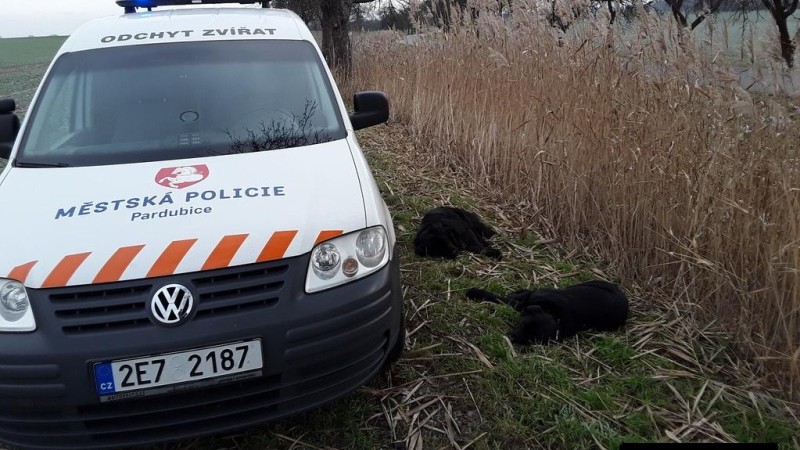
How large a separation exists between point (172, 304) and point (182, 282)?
86 mm

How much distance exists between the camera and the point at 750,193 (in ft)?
10.4

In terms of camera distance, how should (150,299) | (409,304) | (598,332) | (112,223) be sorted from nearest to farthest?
(150,299) → (112,223) → (598,332) → (409,304)

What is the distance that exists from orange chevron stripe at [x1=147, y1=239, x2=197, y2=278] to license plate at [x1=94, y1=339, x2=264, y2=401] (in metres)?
0.30

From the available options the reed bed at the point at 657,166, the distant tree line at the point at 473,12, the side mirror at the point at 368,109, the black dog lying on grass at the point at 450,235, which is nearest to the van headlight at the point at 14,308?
the side mirror at the point at 368,109

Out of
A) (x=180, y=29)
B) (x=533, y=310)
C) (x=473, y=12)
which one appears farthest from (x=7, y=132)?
(x=473, y=12)

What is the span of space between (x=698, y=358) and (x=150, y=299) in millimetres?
2662

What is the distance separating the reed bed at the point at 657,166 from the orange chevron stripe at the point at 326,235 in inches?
76.8

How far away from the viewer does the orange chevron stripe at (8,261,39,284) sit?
2.22m

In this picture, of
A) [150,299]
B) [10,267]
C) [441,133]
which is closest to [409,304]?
[150,299]

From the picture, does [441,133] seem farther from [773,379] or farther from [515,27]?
[773,379]

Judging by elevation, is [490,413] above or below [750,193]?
below

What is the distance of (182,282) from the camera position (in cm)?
224

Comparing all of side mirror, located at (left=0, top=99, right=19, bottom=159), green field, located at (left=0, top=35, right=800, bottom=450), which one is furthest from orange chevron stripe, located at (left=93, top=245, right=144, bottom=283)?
side mirror, located at (left=0, top=99, right=19, bottom=159)

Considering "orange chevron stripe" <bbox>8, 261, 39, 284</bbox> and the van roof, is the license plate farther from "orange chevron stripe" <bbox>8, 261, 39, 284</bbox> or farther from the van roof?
the van roof
